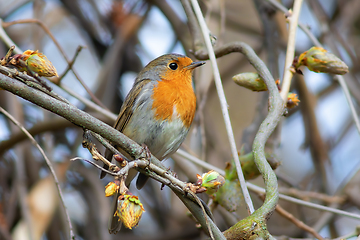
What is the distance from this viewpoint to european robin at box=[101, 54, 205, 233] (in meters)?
2.88

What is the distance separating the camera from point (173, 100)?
2943mm

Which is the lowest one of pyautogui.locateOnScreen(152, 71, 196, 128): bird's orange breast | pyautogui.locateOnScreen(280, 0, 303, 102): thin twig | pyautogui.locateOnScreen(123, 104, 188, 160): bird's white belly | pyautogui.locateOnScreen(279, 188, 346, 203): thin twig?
pyautogui.locateOnScreen(279, 188, 346, 203): thin twig

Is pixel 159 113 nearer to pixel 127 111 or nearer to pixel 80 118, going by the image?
pixel 127 111

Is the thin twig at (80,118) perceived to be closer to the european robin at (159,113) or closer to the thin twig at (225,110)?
the thin twig at (225,110)

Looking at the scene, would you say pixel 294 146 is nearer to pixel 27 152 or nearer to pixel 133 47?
pixel 133 47

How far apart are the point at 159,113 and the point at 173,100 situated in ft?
0.50

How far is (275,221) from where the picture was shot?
14.2ft

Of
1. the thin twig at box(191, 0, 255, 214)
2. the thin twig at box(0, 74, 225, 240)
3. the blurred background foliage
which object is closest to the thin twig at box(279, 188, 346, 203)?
the blurred background foliage

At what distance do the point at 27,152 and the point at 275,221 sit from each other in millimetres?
2754

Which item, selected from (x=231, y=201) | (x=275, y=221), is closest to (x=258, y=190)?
(x=231, y=201)

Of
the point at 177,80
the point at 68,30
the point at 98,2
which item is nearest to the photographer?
the point at 177,80

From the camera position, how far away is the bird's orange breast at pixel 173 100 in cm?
290

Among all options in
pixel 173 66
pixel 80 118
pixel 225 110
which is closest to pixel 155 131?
pixel 173 66

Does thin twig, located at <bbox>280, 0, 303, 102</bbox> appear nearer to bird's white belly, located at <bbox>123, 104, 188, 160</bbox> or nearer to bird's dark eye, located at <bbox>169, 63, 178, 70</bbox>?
bird's white belly, located at <bbox>123, 104, 188, 160</bbox>
